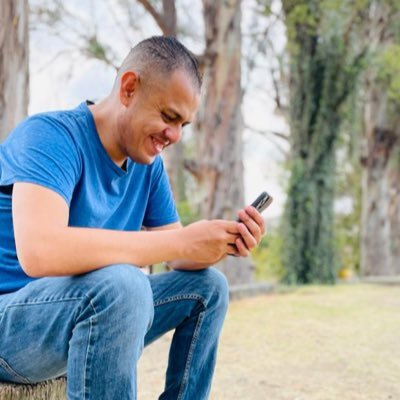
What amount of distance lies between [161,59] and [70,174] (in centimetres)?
45

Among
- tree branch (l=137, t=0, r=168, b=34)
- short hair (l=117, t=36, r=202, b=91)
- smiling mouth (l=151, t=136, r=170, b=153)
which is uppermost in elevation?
tree branch (l=137, t=0, r=168, b=34)

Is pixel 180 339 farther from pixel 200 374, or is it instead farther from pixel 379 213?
pixel 379 213

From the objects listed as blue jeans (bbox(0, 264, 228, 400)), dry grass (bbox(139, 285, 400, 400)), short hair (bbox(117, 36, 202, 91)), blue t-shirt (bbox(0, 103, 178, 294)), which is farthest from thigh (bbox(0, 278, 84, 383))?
dry grass (bbox(139, 285, 400, 400))

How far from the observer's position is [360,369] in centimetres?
355

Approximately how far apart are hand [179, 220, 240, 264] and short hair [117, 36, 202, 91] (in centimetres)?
45

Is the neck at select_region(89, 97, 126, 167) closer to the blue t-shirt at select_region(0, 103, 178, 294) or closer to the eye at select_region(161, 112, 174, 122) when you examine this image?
the blue t-shirt at select_region(0, 103, 178, 294)

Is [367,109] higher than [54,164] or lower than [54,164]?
higher

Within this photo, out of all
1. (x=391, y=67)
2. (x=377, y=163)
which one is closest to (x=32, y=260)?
(x=391, y=67)

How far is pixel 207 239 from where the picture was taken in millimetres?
1722

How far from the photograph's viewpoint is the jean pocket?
5.45ft

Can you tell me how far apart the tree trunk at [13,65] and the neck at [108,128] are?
6.18 ft

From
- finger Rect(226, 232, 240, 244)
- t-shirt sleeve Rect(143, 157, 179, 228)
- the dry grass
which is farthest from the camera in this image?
the dry grass

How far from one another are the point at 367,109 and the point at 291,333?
36.7 feet

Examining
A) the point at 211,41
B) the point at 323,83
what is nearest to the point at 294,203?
the point at 323,83
